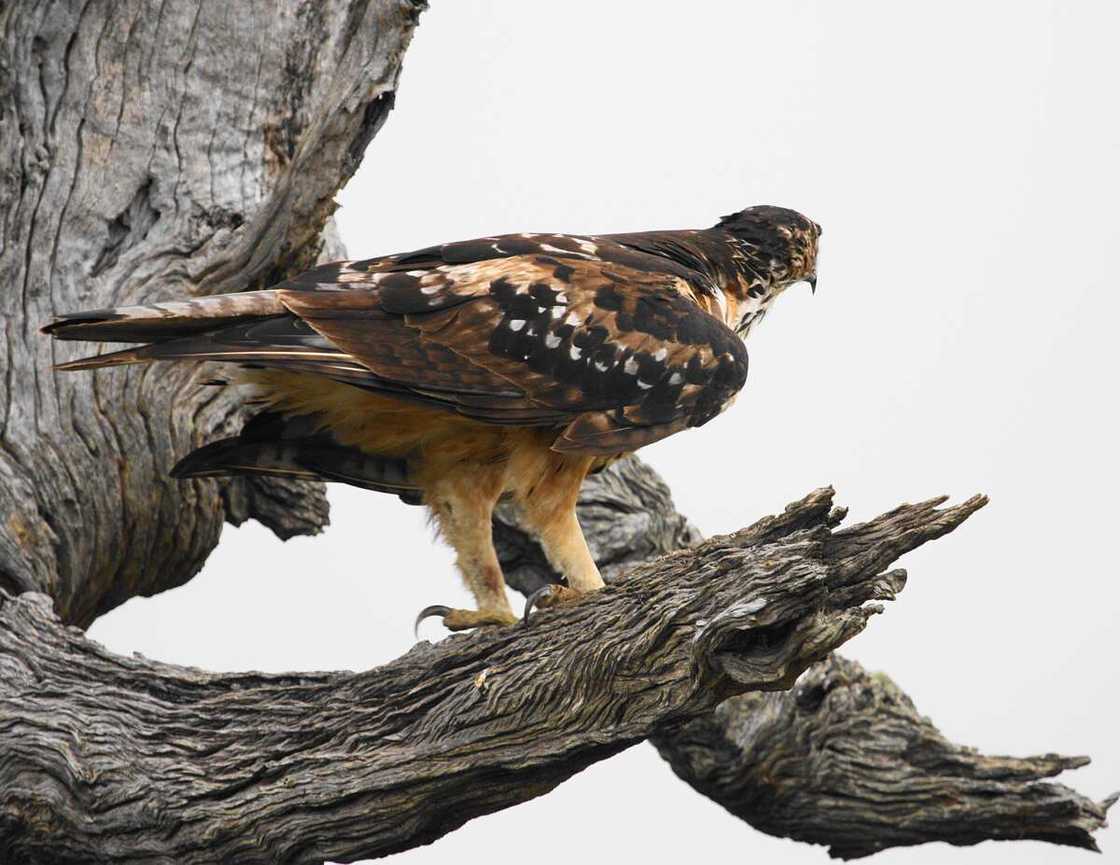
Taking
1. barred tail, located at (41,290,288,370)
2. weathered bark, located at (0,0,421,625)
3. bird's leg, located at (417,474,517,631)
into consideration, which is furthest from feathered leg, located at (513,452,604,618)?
weathered bark, located at (0,0,421,625)

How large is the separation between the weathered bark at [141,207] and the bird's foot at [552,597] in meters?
2.24

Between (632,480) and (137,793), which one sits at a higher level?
(632,480)

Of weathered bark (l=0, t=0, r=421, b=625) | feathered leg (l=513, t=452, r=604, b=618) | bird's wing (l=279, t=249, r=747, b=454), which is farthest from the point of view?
weathered bark (l=0, t=0, r=421, b=625)

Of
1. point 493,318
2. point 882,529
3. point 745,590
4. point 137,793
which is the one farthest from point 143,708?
point 882,529

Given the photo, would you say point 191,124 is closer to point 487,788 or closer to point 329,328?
point 329,328

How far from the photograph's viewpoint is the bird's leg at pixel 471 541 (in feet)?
20.0

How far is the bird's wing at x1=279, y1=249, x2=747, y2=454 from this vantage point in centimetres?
548

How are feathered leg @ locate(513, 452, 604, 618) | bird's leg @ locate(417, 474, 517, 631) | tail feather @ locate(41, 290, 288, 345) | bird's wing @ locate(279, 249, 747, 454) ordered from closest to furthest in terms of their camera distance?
1. tail feather @ locate(41, 290, 288, 345)
2. bird's wing @ locate(279, 249, 747, 454)
3. feathered leg @ locate(513, 452, 604, 618)
4. bird's leg @ locate(417, 474, 517, 631)

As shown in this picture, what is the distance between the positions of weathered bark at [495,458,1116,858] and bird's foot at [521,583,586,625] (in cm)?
187

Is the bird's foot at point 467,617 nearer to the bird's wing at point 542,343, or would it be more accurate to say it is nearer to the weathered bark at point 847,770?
the bird's wing at point 542,343

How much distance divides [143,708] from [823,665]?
3.88 meters

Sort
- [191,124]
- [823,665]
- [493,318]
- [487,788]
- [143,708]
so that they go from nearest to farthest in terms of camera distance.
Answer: [487,788] → [143,708] → [493,318] → [191,124] → [823,665]

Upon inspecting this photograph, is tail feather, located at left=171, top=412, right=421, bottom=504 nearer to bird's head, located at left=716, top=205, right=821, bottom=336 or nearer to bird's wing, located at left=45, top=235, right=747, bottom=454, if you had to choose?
bird's wing, located at left=45, top=235, right=747, bottom=454

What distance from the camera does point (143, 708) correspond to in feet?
17.6
